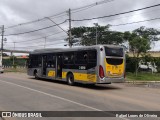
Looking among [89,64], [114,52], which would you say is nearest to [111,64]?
[114,52]

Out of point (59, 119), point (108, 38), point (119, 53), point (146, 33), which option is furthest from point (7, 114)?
point (146, 33)

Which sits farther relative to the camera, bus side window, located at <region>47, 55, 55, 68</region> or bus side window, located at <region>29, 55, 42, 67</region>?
bus side window, located at <region>29, 55, 42, 67</region>

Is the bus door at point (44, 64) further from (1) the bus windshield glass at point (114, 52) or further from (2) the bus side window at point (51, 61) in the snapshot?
(1) the bus windshield glass at point (114, 52)

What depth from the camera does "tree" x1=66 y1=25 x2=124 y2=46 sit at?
60.9 m

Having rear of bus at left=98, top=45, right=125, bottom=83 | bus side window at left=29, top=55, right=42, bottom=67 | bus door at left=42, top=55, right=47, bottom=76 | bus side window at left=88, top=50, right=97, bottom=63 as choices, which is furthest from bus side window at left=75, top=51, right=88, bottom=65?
bus side window at left=29, top=55, right=42, bottom=67

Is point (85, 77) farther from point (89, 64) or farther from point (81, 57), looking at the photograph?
point (81, 57)

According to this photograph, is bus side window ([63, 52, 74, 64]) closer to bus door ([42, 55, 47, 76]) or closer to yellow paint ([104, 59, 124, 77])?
yellow paint ([104, 59, 124, 77])

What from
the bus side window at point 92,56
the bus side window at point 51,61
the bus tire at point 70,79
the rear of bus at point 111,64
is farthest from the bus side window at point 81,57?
the bus side window at point 51,61

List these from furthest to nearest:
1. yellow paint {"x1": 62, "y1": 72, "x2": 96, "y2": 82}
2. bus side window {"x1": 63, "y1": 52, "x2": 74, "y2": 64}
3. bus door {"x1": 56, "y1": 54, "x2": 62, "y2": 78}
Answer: bus door {"x1": 56, "y1": 54, "x2": 62, "y2": 78} < bus side window {"x1": 63, "y1": 52, "x2": 74, "y2": 64} < yellow paint {"x1": 62, "y1": 72, "x2": 96, "y2": 82}

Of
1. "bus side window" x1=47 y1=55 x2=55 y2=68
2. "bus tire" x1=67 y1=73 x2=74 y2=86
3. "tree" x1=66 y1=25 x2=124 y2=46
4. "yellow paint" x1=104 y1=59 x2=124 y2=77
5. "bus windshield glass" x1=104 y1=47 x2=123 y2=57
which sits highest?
"tree" x1=66 y1=25 x2=124 y2=46

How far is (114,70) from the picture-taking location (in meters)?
19.6

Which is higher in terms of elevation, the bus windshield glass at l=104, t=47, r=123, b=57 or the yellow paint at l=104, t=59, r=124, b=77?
the bus windshield glass at l=104, t=47, r=123, b=57

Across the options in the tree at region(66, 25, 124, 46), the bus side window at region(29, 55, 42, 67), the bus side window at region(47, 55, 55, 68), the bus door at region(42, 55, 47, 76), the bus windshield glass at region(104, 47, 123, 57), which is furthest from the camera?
the tree at region(66, 25, 124, 46)

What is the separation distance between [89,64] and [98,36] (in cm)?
4278
